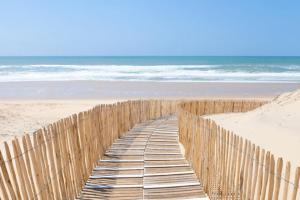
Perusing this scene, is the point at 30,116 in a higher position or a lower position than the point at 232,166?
lower

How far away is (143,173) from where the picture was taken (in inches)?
221

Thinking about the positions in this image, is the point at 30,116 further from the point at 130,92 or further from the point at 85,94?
the point at 130,92

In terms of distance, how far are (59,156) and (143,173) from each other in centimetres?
183

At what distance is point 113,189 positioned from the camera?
16.3 ft

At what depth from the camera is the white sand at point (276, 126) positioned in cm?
663

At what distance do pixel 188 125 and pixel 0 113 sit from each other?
8.31 metres

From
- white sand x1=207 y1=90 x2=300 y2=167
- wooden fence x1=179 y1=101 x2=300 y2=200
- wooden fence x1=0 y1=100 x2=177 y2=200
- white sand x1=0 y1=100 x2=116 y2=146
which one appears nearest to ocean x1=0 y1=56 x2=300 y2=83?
white sand x1=0 y1=100 x2=116 y2=146

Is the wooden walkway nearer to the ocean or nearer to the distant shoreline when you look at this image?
the distant shoreline

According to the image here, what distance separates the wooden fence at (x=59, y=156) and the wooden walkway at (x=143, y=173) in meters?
0.23

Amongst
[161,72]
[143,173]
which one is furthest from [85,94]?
[161,72]

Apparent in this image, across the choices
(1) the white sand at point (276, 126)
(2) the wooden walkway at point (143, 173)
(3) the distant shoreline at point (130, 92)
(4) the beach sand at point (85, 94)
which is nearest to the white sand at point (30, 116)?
(4) the beach sand at point (85, 94)

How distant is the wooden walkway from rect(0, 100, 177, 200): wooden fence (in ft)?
0.75

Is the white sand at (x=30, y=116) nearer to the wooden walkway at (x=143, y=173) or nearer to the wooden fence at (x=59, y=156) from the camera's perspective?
the wooden fence at (x=59, y=156)

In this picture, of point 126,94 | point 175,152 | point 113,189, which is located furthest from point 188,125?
point 126,94
